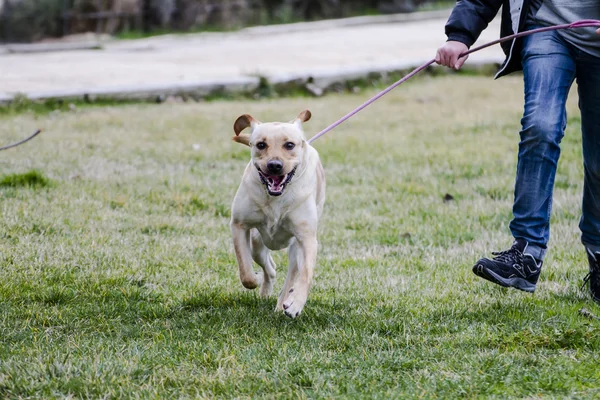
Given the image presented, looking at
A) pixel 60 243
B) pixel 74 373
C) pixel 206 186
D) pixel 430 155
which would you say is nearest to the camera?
pixel 74 373

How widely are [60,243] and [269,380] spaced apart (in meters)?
2.46

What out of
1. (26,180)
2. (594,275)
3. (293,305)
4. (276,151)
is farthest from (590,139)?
(26,180)

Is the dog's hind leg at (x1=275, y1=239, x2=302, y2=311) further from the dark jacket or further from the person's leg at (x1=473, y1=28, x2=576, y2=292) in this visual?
the dark jacket

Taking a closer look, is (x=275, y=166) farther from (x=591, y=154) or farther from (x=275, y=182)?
(x=591, y=154)

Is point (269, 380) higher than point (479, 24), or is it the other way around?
point (479, 24)

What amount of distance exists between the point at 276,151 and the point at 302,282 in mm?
628

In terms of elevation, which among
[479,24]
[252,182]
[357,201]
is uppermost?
[479,24]

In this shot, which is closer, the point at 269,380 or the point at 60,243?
the point at 269,380

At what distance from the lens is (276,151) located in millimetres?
4121

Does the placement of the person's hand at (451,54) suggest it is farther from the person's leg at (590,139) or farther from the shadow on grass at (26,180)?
the shadow on grass at (26,180)

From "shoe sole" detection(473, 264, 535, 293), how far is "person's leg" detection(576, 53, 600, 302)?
1.57 feet

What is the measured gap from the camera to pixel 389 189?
7359 millimetres

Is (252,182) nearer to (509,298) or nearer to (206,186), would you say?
(509,298)

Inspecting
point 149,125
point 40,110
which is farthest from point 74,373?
point 40,110
